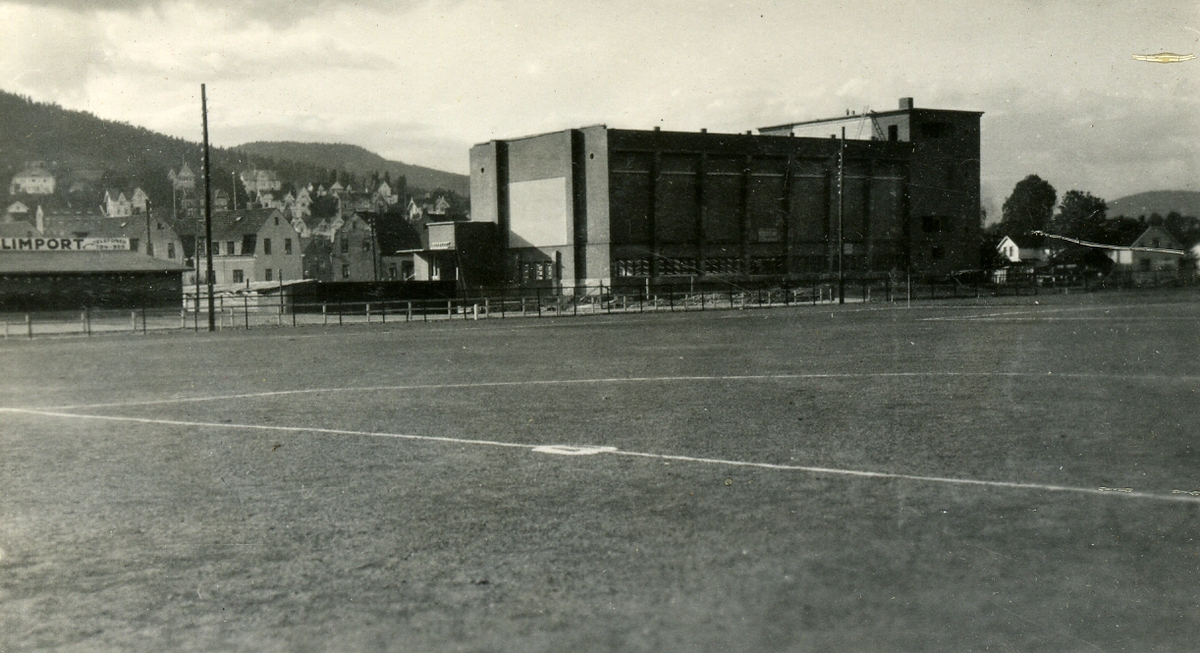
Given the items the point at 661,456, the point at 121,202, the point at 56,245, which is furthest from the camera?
the point at 121,202

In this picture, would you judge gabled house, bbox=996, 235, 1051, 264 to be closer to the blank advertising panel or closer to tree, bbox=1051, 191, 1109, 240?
the blank advertising panel

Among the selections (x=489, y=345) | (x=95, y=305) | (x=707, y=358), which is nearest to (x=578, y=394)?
(x=707, y=358)

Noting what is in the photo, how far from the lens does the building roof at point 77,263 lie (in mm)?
60469

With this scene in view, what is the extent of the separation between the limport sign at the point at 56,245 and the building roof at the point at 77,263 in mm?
786

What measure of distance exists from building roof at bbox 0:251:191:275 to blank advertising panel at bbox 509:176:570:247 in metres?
22.5

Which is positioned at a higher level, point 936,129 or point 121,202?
point 121,202

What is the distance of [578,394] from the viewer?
1599 centimetres

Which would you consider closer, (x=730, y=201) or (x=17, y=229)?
(x=730, y=201)

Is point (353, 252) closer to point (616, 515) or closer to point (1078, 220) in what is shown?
point (1078, 220)

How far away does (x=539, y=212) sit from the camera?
235 ft

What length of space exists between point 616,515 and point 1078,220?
30.0 m

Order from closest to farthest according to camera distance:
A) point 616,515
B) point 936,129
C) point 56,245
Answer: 1. point 616,515
2. point 56,245
3. point 936,129

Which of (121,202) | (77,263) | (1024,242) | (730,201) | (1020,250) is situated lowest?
(77,263)

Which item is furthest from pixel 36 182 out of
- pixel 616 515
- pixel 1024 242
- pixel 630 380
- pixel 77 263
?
pixel 616 515
